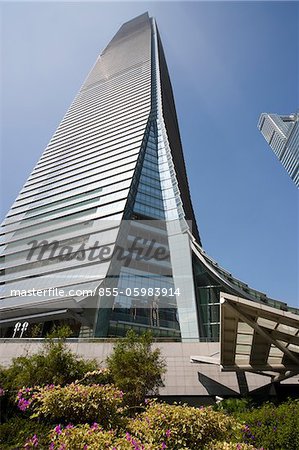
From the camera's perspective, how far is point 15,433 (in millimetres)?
8219

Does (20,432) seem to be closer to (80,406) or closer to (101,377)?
(80,406)

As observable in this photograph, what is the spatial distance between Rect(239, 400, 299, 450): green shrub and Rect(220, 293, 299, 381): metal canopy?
339 cm

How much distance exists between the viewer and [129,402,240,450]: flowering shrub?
6.70 m

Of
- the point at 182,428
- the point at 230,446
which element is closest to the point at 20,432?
the point at 182,428

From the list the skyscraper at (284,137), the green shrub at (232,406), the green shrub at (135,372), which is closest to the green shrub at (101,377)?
the green shrub at (135,372)

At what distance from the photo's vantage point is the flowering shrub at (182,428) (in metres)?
6.70

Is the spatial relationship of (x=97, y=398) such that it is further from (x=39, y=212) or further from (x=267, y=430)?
(x=39, y=212)

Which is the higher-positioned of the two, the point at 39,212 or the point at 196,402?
the point at 39,212

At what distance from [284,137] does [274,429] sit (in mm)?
163669

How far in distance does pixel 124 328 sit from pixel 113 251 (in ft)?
36.4

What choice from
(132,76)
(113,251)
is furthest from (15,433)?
(132,76)

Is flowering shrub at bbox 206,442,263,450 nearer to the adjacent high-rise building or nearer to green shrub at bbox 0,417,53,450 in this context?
green shrub at bbox 0,417,53,450

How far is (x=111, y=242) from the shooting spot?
3969cm

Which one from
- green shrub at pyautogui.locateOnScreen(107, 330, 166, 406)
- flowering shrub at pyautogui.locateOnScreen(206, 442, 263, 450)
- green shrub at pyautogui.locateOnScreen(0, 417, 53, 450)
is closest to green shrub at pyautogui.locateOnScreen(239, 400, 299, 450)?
flowering shrub at pyautogui.locateOnScreen(206, 442, 263, 450)
